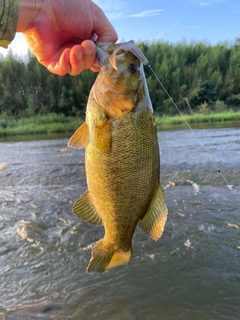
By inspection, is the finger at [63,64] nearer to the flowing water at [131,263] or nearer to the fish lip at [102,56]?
the fish lip at [102,56]

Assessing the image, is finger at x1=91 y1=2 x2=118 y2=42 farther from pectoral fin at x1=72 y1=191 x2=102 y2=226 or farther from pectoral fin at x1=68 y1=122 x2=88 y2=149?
pectoral fin at x1=72 y1=191 x2=102 y2=226

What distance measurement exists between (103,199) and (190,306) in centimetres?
207

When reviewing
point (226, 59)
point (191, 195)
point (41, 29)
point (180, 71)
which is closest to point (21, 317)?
point (41, 29)

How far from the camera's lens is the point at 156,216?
215 cm

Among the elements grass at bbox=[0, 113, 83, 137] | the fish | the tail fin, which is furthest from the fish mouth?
grass at bbox=[0, 113, 83, 137]

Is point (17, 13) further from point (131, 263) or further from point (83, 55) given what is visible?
point (131, 263)

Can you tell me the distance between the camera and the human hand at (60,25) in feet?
7.76

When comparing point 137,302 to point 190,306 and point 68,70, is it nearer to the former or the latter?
point 190,306

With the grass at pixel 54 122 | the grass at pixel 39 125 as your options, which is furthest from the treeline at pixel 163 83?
the grass at pixel 54 122

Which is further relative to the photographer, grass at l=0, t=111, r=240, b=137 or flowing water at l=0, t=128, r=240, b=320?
grass at l=0, t=111, r=240, b=137

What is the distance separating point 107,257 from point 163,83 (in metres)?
41.2

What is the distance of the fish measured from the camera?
203 centimetres

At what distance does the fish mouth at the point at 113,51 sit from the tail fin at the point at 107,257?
123 cm

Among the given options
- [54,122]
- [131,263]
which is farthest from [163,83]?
[131,263]
